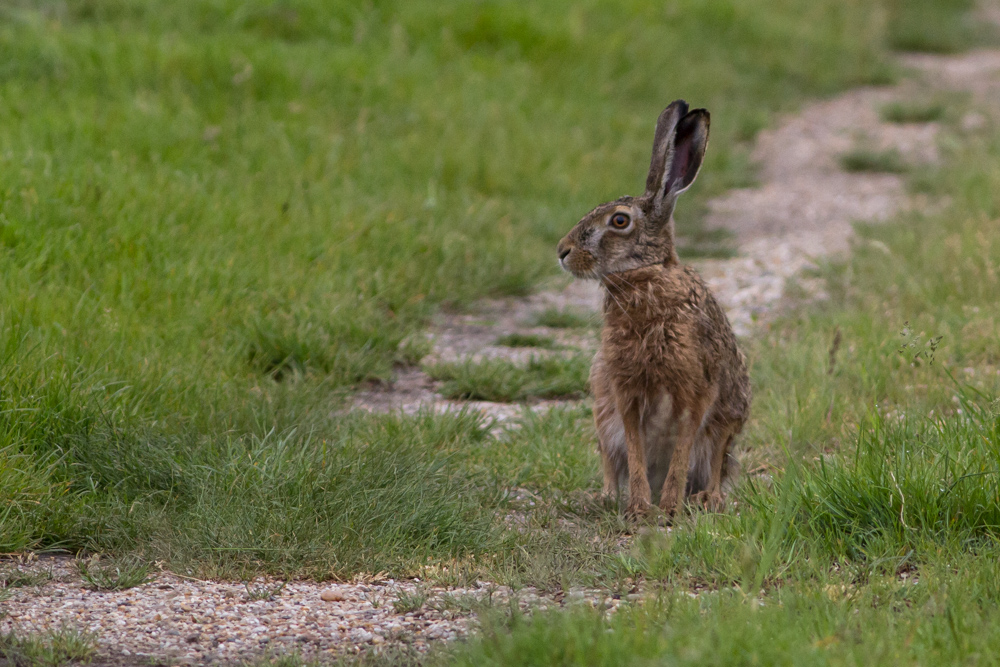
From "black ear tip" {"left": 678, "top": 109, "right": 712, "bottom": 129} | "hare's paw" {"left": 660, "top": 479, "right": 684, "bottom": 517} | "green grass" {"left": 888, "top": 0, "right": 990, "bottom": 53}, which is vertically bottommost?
"hare's paw" {"left": 660, "top": 479, "right": 684, "bottom": 517}

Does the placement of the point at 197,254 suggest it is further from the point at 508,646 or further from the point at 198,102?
the point at 508,646

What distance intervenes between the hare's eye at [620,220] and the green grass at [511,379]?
4.70 feet

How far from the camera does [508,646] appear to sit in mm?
2822

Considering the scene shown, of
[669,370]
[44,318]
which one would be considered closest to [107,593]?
[44,318]

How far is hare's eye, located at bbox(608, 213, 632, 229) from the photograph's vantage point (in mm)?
4578

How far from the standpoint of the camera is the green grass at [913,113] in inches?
469

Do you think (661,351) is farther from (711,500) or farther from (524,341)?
(524,341)

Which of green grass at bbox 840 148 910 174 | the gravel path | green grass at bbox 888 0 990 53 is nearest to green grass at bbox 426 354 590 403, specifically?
the gravel path

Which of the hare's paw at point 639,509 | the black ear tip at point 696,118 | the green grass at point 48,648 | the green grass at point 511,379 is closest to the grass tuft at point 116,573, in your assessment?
the green grass at point 48,648

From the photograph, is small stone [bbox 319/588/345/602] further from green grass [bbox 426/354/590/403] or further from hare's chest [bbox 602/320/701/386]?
green grass [bbox 426/354/590/403]

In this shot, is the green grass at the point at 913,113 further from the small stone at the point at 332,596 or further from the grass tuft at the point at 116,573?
the grass tuft at the point at 116,573

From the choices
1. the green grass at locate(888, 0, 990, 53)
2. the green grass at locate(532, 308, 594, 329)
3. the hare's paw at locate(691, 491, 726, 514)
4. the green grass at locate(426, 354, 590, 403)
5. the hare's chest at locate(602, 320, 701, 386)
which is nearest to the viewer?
the hare's chest at locate(602, 320, 701, 386)

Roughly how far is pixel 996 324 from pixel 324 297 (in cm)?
352

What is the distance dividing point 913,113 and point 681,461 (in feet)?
29.0
